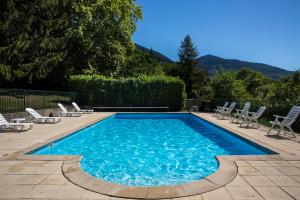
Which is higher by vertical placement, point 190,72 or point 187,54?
point 187,54

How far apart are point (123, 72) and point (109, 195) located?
2766cm

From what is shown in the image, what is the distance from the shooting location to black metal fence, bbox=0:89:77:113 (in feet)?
40.6

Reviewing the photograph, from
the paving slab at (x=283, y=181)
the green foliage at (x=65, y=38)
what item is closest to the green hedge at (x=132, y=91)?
the green foliage at (x=65, y=38)

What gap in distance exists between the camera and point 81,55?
97.5ft

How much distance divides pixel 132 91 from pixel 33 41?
1047 cm

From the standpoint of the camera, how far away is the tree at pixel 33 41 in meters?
23.0

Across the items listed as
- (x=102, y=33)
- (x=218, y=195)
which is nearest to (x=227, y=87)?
(x=102, y=33)

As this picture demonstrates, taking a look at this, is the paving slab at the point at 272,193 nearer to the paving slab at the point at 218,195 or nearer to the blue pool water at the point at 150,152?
the paving slab at the point at 218,195

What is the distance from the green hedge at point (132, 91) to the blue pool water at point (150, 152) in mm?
9563

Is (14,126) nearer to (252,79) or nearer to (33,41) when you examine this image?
(33,41)

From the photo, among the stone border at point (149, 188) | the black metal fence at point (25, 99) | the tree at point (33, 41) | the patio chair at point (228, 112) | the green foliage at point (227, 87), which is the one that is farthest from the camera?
the green foliage at point (227, 87)

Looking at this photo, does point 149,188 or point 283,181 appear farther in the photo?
point 283,181

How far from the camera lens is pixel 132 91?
22.8 meters

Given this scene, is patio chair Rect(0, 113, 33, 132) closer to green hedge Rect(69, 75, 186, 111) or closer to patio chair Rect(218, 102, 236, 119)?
patio chair Rect(218, 102, 236, 119)
